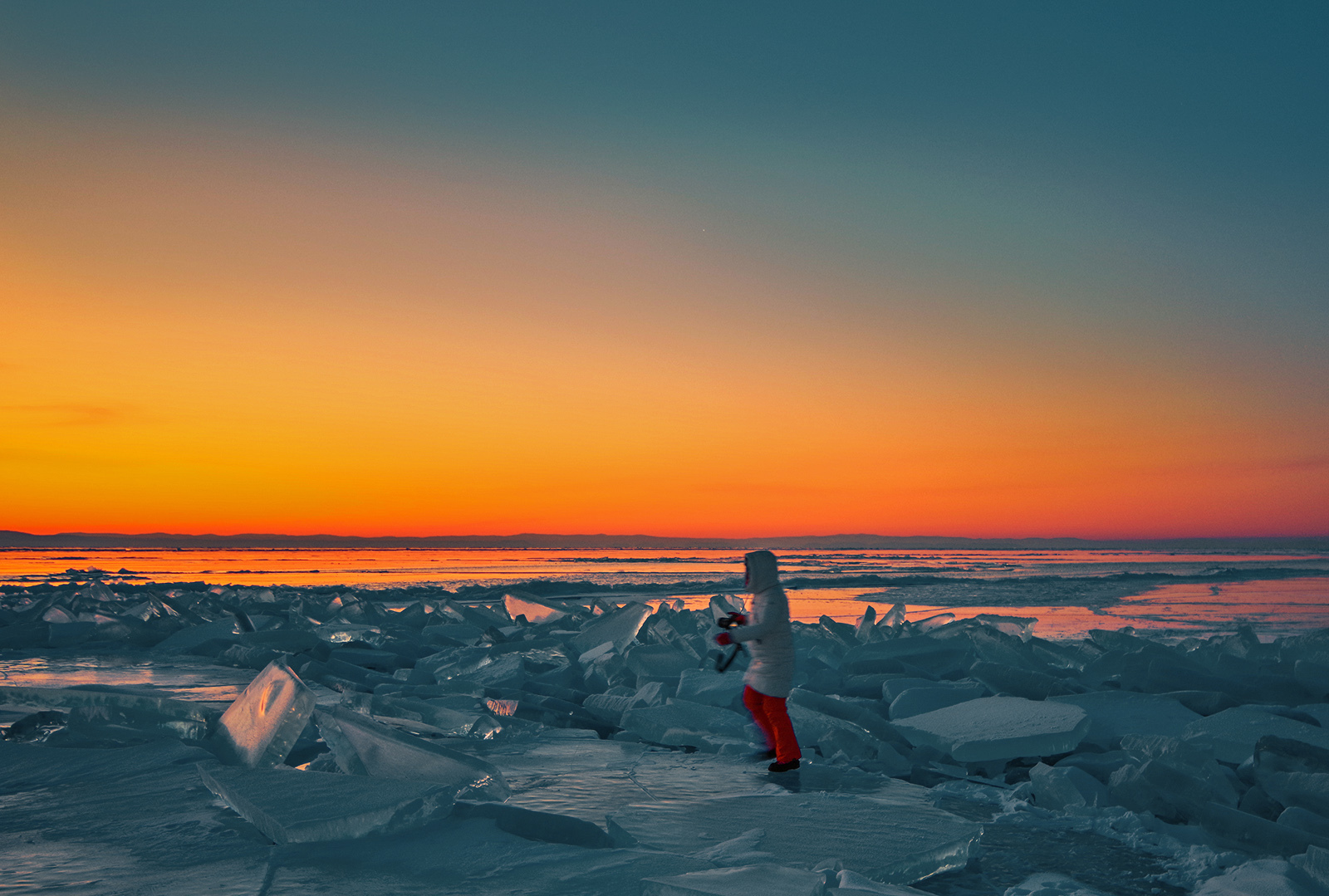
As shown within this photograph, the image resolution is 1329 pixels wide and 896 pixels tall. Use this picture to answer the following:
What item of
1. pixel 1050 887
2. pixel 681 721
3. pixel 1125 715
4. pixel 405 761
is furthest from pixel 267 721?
pixel 1125 715

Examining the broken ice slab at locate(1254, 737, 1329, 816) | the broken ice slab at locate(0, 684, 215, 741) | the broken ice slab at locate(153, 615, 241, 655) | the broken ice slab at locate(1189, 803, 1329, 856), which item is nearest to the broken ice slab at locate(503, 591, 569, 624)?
the broken ice slab at locate(153, 615, 241, 655)

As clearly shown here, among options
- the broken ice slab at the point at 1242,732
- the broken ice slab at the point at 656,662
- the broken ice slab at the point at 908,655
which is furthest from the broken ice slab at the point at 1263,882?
the broken ice slab at the point at 656,662

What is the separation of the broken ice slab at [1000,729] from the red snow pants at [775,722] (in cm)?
66

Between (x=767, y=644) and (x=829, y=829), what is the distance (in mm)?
1167

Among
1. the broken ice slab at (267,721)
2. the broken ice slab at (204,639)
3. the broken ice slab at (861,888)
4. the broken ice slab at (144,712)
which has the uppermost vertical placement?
the broken ice slab at (267,721)

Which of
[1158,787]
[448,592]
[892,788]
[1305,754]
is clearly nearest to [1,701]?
[892,788]

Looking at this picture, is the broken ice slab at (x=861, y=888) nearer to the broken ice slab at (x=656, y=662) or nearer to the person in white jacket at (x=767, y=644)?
the person in white jacket at (x=767, y=644)

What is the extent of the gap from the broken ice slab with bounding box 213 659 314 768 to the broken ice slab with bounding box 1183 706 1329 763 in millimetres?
3781

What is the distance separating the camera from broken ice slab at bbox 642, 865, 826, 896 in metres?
1.96

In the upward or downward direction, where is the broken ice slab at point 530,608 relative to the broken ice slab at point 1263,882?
downward

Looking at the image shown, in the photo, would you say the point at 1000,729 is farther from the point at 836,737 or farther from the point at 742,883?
the point at 742,883

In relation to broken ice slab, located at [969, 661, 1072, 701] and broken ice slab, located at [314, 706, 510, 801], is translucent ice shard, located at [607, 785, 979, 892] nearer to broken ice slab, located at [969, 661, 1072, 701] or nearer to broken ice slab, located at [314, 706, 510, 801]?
broken ice slab, located at [314, 706, 510, 801]

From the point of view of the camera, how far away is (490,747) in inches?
162

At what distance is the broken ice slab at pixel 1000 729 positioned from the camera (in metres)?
3.70
